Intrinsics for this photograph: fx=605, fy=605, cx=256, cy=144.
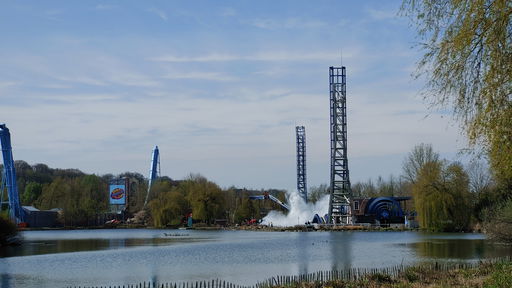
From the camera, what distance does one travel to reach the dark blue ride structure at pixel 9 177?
88812 millimetres

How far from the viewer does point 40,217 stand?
376ft

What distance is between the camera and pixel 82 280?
1040 inches

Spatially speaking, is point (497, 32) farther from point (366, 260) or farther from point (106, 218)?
point (106, 218)

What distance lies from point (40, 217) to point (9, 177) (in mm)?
20528

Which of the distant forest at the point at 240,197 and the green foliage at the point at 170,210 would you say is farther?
the green foliage at the point at 170,210

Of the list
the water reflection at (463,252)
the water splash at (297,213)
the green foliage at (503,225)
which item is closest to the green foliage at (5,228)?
the water reflection at (463,252)

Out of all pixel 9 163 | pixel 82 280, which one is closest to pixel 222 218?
pixel 9 163

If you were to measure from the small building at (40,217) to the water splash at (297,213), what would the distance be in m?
42.4

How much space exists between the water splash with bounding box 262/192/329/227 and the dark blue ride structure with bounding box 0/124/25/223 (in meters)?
41.4

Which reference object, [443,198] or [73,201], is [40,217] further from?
[443,198]

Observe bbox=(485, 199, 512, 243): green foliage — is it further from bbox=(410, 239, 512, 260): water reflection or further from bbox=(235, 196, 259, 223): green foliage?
bbox=(235, 196, 259, 223): green foliage

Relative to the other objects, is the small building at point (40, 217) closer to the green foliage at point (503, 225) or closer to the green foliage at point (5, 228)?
the green foliage at point (5, 228)

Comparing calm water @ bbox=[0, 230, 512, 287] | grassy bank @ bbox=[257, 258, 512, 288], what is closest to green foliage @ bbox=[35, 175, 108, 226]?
calm water @ bbox=[0, 230, 512, 287]

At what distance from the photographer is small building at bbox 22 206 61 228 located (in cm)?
11175
